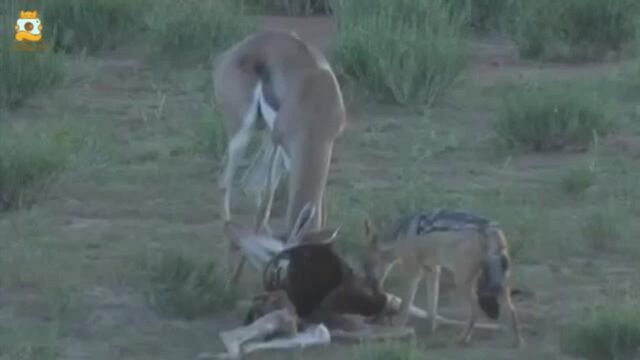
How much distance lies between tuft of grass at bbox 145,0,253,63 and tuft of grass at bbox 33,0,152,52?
0.32m

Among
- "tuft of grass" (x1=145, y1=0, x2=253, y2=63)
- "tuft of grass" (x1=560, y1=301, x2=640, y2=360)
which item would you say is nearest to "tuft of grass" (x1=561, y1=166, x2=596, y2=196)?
"tuft of grass" (x1=560, y1=301, x2=640, y2=360)

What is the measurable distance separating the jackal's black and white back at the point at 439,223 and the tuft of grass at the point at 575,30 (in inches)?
333

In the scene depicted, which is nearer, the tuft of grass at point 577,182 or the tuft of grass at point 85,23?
the tuft of grass at point 577,182

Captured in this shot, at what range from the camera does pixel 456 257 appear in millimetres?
9555

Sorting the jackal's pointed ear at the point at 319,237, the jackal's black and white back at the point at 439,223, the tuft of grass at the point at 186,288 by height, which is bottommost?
the tuft of grass at the point at 186,288

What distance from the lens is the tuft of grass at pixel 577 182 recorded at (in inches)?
520

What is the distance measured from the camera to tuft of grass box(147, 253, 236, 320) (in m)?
10.3

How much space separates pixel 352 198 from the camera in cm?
1307

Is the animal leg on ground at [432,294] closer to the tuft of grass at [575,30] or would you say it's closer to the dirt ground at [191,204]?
the dirt ground at [191,204]

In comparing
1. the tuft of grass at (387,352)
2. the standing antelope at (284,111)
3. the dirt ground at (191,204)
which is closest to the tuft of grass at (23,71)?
the dirt ground at (191,204)

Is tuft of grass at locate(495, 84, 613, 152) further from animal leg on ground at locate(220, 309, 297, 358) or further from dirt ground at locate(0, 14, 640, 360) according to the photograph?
animal leg on ground at locate(220, 309, 297, 358)

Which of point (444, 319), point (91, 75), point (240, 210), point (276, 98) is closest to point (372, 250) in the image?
point (444, 319)

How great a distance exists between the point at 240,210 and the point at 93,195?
3.52 feet

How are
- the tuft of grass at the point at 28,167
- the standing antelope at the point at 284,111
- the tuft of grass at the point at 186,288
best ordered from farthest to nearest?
the tuft of grass at the point at 28,167, the standing antelope at the point at 284,111, the tuft of grass at the point at 186,288
